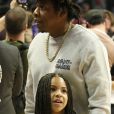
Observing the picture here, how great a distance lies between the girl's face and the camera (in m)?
2.31

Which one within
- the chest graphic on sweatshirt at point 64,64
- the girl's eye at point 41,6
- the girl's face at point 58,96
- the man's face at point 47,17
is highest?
the girl's eye at point 41,6

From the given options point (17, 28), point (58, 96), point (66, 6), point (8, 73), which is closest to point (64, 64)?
point (58, 96)

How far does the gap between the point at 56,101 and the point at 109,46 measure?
172cm

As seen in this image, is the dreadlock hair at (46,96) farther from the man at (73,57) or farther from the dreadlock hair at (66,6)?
the dreadlock hair at (66,6)

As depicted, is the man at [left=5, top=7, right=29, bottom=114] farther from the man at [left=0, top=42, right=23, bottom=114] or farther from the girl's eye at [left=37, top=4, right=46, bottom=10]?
the girl's eye at [left=37, top=4, right=46, bottom=10]

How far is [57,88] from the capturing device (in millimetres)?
2334

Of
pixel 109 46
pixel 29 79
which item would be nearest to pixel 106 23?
pixel 109 46

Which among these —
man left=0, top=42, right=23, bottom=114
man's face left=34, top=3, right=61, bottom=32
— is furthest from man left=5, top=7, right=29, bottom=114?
man's face left=34, top=3, right=61, bottom=32

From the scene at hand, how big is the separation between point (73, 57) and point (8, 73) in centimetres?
92

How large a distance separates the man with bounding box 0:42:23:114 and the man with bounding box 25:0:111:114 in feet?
1.89

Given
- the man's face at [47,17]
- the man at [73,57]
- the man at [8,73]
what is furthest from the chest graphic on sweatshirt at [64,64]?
the man at [8,73]

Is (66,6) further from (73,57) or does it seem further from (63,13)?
(73,57)

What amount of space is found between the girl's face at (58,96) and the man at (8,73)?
2.34 feet

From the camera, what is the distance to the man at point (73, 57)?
2221 millimetres
